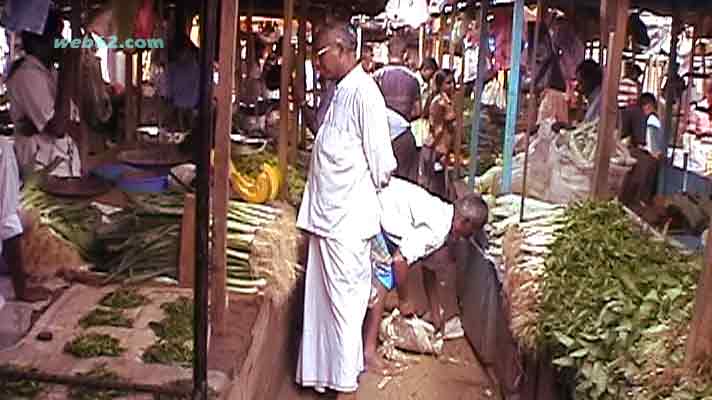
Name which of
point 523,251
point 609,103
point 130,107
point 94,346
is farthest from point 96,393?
point 130,107

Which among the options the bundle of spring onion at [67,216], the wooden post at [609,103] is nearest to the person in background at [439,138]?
the wooden post at [609,103]

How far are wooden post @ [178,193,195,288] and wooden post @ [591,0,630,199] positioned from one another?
2200 mm

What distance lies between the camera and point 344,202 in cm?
501

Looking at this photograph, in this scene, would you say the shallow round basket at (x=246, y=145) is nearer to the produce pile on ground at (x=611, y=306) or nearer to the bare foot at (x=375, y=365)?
the bare foot at (x=375, y=365)

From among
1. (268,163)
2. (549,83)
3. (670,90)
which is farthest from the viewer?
(670,90)

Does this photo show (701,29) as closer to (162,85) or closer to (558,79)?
(558,79)

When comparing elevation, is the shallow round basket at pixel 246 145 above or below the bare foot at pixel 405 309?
above

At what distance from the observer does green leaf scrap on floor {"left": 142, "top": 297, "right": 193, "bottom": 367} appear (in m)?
3.48

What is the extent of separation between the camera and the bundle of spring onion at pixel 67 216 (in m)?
4.74

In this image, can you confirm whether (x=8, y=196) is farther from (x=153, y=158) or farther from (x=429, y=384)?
(x=429, y=384)

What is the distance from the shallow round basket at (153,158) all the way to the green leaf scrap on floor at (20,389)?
2929 millimetres

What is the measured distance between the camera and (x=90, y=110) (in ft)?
27.1

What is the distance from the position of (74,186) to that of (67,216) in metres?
0.41

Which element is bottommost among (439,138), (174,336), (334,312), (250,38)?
(334,312)
